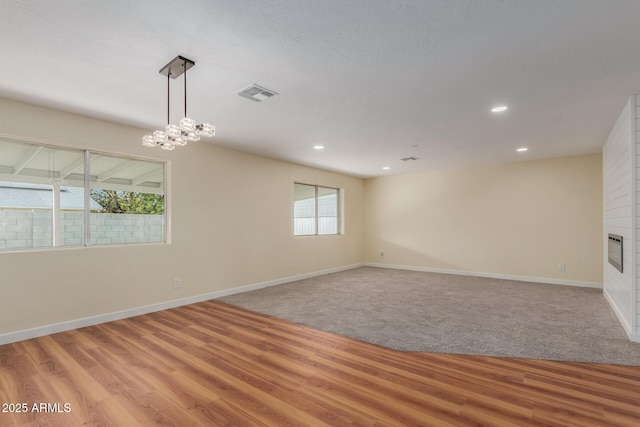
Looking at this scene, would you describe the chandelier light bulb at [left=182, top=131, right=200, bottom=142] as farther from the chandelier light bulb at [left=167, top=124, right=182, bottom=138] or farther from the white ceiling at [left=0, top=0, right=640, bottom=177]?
the white ceiling at [left=0, top=0, right=640, bottom=177]

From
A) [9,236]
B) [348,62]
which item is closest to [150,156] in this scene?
[9,236]

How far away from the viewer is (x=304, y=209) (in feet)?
22.9

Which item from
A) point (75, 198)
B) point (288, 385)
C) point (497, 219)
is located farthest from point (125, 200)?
point (497, 219)

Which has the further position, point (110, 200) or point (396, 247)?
point (396, 247)

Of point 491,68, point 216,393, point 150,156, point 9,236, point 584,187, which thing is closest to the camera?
point 216,393

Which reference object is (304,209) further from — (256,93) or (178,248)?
(256,93)

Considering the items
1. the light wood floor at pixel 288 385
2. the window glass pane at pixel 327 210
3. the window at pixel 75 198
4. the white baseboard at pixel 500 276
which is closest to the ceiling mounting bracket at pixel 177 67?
the window at pixel 75 198

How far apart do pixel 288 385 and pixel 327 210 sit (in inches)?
220

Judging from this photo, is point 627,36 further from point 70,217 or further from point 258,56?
point 70,217

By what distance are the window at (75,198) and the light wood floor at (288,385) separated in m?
1.16

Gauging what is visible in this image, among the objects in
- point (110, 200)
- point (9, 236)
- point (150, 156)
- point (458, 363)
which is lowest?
point (458, 363)

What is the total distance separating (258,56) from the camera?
2.35m

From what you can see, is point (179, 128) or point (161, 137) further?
point (161, 137)

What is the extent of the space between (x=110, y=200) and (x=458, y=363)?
4315mm
